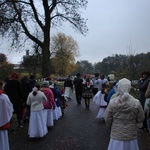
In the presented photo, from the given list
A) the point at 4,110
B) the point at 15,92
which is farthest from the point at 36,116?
the point at 4,110

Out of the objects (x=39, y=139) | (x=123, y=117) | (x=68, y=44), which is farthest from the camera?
(x=68, y=44)

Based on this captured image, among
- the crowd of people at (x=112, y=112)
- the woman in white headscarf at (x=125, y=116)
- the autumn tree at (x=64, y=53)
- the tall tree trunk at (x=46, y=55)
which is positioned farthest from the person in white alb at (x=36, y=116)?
the autumn tree at (x=64, y=53)

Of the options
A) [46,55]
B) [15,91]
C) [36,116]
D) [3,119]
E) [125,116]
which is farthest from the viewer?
[46,55]

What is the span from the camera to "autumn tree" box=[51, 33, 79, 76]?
6469 centimetres

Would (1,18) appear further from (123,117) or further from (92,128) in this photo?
(123,117)

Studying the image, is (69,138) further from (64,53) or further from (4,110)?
(64,53)

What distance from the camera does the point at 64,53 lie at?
219ft

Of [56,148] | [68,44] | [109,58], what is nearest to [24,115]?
[56,148]

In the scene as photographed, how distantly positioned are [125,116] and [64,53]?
62.6 meters

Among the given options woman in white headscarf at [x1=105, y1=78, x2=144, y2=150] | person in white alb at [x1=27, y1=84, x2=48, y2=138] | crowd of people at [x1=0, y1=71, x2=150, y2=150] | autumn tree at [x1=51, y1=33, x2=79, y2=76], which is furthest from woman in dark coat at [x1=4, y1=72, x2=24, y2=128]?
autumn tree at [x1=51, y1=33, x2=79, y2=76]

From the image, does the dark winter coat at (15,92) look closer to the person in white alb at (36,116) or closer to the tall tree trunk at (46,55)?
the person in white alb at (36,116)

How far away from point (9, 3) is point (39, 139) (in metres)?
12.1

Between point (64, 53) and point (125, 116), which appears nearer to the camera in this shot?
point (125, 116)

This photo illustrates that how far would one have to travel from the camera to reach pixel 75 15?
64.6 ft
